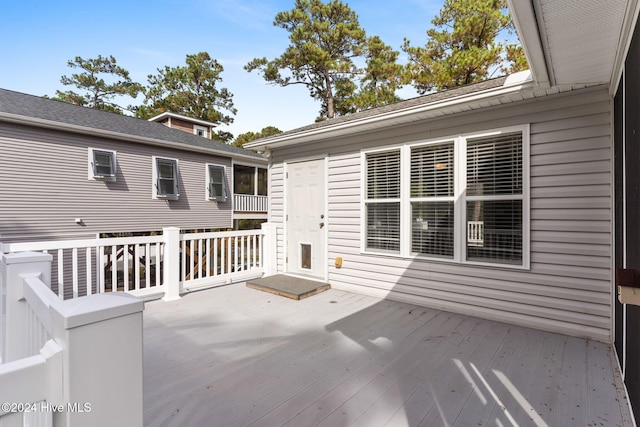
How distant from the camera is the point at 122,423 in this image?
76 cm

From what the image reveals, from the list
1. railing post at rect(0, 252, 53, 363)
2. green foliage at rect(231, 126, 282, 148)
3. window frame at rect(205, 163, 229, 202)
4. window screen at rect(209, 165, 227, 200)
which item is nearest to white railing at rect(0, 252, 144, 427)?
railing post at rect(0, 252, 53, 363)

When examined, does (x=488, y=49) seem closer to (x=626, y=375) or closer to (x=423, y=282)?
(x=423, y=282)

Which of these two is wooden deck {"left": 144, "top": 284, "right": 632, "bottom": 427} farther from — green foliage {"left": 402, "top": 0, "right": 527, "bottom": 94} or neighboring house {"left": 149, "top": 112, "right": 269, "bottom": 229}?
green foliage {"left": 402, "top": 0, "right": 527, "bottom": 94}

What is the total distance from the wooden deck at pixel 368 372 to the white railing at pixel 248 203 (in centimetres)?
872

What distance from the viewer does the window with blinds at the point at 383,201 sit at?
432 centimetres

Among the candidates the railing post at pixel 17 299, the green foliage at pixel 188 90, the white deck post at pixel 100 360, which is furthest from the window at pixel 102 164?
the green foliage at pixel 188 90

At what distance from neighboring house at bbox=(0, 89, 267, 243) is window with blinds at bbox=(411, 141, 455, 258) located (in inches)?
326

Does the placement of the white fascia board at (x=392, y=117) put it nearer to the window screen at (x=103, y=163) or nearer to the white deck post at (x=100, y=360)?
the white deck post at (x=100, y=360)

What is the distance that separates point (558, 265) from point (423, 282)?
56.3 inches

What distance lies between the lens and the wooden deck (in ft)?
6.20

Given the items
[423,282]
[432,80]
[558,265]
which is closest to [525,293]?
[558,265]

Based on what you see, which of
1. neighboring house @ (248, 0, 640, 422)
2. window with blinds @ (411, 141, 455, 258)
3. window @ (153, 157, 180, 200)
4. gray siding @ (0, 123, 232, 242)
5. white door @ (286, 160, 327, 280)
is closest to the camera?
neighboring house @ (248, 0, 640, 422)

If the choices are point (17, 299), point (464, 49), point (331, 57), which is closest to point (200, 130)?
point (331, 57)

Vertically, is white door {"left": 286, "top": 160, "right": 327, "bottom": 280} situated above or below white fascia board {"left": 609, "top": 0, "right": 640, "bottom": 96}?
below
